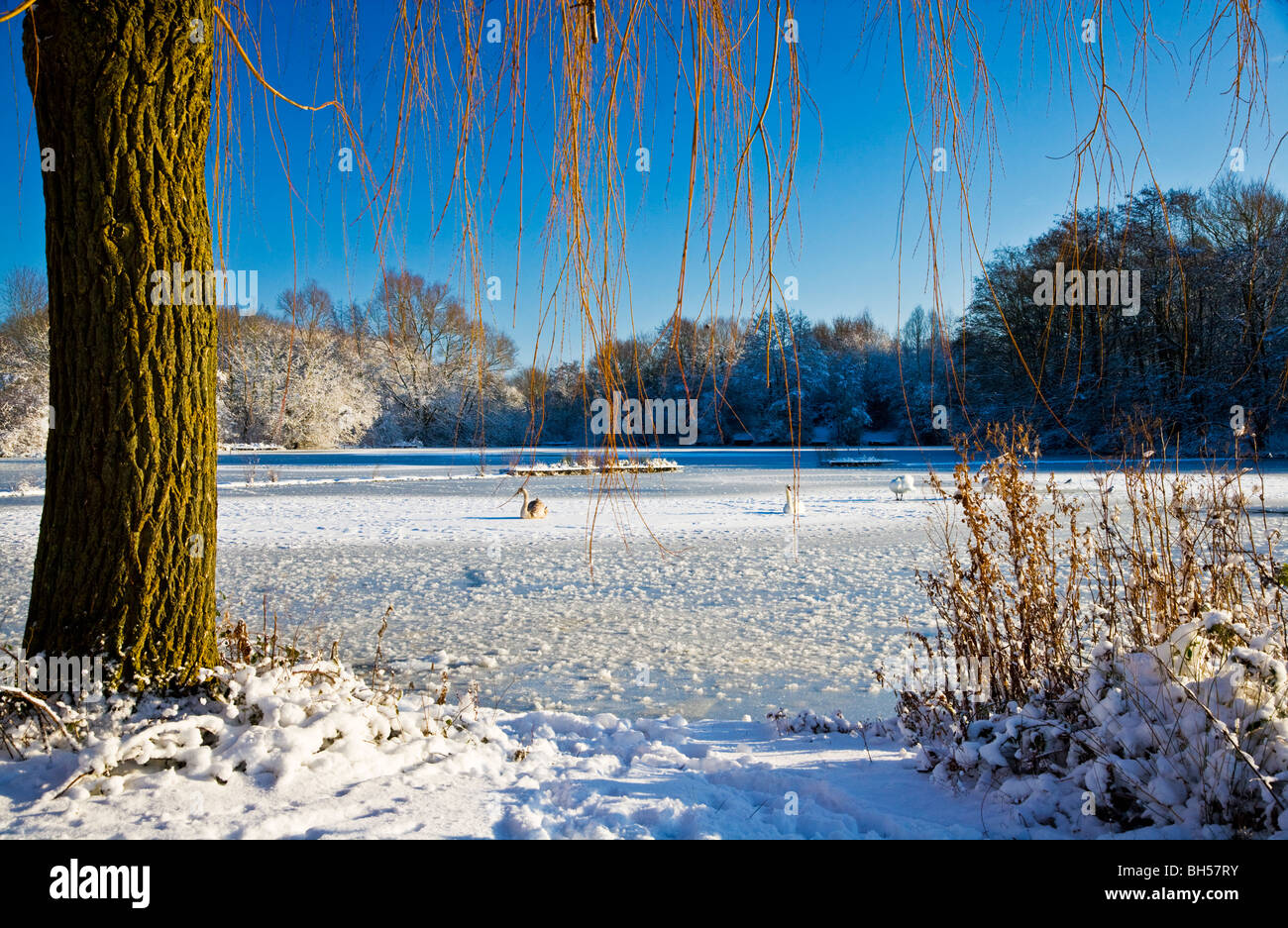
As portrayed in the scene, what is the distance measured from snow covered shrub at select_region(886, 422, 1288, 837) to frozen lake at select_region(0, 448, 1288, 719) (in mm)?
1186

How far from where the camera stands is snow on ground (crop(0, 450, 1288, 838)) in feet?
6.35

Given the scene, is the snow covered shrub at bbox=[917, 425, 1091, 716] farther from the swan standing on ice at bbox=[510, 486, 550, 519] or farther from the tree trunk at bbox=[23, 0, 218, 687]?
the swan standing on ice at bbox=[510, 486, 550, 519]

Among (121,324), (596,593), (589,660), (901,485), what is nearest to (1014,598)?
(589,660)

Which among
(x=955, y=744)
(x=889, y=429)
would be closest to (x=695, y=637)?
(x=955, y=744)

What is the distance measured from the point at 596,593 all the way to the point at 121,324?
479cm

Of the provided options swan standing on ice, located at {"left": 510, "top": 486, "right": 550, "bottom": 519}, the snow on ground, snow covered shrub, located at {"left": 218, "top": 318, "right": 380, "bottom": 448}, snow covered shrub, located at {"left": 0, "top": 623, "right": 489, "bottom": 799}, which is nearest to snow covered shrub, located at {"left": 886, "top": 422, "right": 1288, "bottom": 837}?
the snow on ground

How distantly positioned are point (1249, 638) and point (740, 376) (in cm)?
4154

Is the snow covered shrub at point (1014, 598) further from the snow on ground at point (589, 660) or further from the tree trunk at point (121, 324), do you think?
the tree trunk at point (121, 324)

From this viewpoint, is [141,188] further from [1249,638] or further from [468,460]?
[468,460]

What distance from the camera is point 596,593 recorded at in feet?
21.3

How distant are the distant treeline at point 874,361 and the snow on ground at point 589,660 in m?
0.52

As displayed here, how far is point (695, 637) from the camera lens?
203 inches

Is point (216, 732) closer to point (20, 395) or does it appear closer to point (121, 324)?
point (121, 324)
